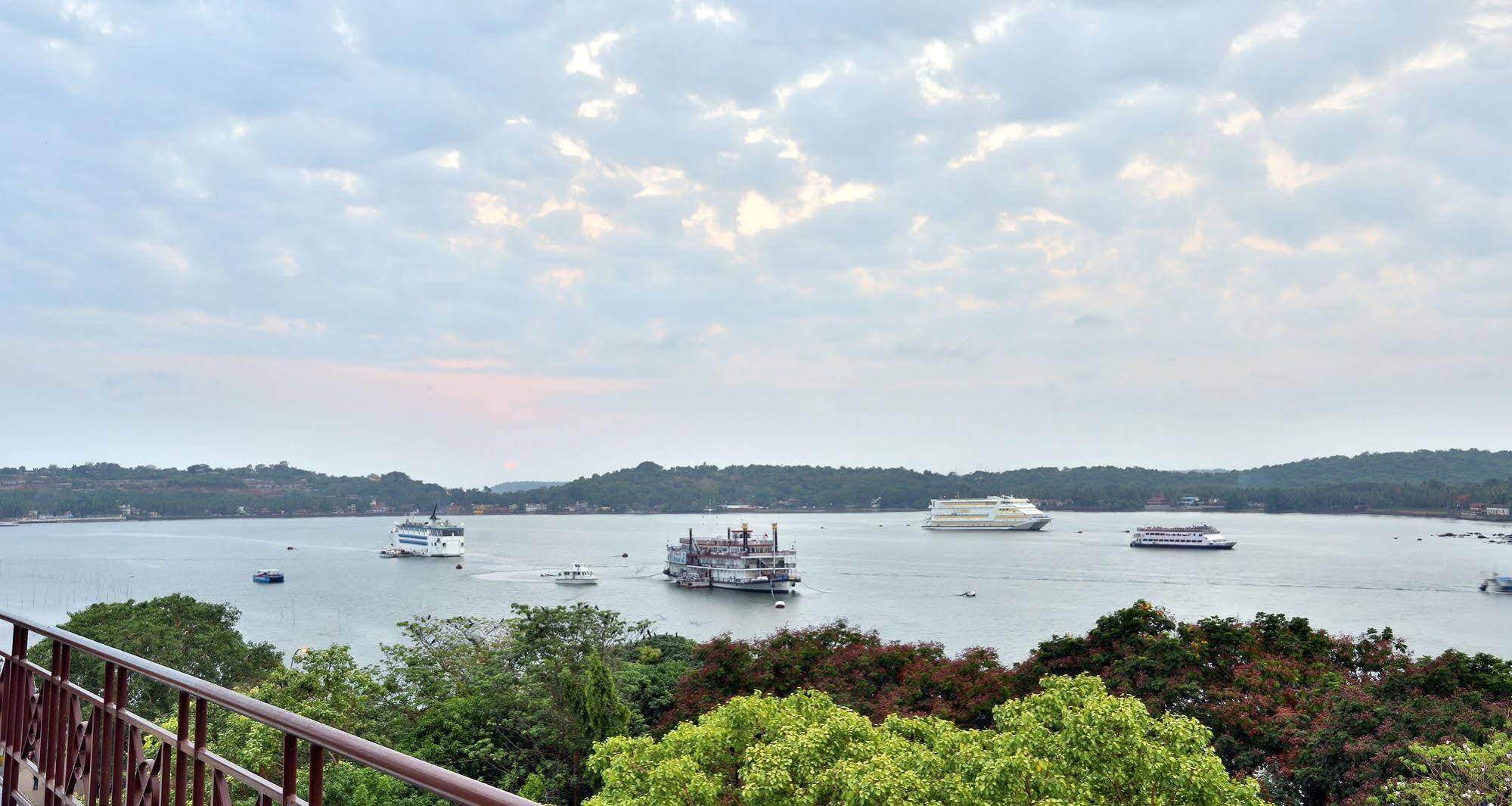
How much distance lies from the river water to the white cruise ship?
1.74 meters

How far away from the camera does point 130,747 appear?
2418mm

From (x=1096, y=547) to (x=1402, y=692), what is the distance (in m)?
64.3

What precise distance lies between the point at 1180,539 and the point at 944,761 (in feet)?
239

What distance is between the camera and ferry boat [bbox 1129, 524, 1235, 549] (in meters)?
70.6

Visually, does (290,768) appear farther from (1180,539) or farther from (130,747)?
(1180,539)

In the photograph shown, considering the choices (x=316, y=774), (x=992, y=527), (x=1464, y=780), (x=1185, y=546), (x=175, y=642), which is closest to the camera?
(x=316, y=774)

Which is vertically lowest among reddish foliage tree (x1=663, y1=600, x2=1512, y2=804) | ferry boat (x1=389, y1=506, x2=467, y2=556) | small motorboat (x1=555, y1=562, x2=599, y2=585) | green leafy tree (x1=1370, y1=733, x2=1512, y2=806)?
small motorboat (x1=555, y1=562, x2=599, y2=585)

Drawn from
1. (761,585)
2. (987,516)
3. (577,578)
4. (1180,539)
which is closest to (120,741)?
(761,585)

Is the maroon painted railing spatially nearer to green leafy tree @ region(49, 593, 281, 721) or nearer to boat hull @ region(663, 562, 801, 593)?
green leafy tree @ region(49, 593, 281, 721)

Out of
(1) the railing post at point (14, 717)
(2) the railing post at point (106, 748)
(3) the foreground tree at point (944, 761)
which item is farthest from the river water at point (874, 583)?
(2) the railing post at point (106, 748)

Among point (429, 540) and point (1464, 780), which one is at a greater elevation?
point (1464, 780)

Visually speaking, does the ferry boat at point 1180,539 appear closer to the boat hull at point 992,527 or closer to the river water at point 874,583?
the river water at point 874,583

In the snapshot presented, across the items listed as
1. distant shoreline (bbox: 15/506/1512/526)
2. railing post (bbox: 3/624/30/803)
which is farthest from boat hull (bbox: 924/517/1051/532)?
railing post (bbox: 3/624/30/803)

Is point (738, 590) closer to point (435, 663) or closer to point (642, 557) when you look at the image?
point (642, 557)
